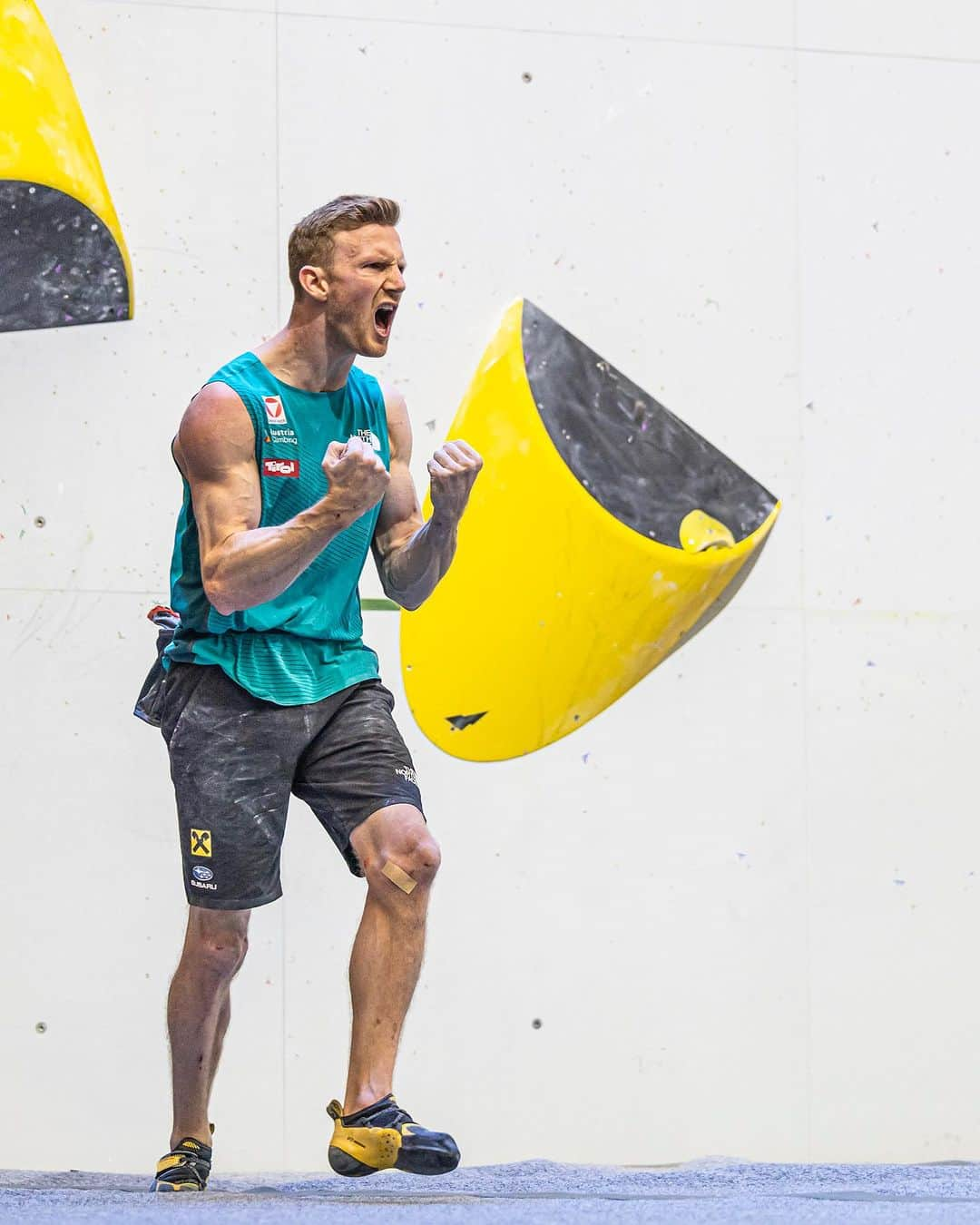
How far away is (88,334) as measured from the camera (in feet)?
10.4

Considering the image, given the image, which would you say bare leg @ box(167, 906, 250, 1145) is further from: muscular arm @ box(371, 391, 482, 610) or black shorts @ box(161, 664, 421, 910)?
muscular arm @ box(371, 391, 482, 610)

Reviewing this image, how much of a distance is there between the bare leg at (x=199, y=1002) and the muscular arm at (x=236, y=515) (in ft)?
1.61

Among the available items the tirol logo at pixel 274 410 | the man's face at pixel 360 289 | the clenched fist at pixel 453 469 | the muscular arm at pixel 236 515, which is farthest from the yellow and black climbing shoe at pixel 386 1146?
A: the man's face at pixel 360 289

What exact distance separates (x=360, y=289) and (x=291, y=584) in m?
0.43

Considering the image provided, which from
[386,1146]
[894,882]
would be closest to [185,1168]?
[386,1146]

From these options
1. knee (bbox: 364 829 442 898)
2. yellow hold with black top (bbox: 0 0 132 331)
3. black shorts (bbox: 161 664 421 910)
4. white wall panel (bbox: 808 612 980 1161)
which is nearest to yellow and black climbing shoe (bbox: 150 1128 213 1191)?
black shorts (bbox: 161 664 421 910)

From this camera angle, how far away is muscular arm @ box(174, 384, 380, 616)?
6.89ft

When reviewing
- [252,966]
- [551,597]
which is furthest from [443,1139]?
[551,597]

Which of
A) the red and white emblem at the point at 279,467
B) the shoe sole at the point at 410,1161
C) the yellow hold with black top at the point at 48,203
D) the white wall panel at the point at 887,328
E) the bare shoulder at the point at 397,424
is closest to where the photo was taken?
the shoe sole at the point at 410,1161

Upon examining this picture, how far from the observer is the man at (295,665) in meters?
2.21

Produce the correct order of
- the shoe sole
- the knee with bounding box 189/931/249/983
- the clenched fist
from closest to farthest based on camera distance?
the shoe sole
the clenched fist
the knee with bounding box 189/931/249/983

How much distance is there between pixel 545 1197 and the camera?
245 centimetres

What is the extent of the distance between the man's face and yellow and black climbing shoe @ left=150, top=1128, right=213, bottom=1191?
1214mm

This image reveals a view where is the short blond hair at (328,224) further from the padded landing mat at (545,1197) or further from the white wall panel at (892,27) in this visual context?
the white wall panel at (892,27)
